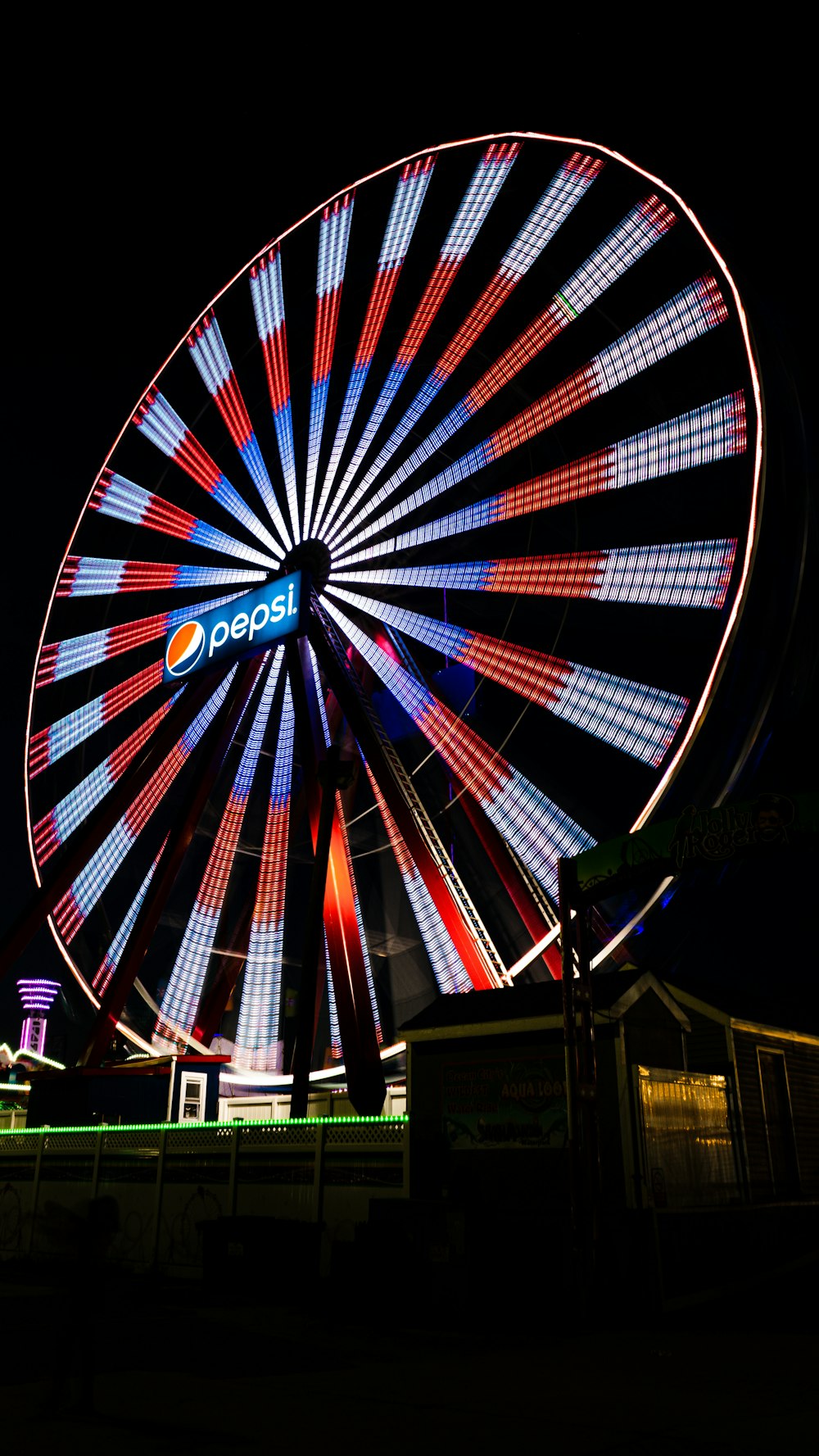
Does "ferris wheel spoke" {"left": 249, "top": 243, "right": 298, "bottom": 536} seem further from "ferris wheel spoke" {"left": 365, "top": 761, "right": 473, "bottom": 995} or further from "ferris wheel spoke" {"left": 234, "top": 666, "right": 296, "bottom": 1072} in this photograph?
"ferris wheel spoke" {"left": 365, "top": 761, "right": 473, "bottom": 995}

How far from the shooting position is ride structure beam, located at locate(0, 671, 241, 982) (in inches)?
842

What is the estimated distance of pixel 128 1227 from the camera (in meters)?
13.4

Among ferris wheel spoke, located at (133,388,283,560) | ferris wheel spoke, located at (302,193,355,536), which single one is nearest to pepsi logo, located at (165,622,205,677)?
ferris wheel spoke, located at (133,388,283,560)

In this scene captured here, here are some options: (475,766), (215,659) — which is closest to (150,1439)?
(475,766)

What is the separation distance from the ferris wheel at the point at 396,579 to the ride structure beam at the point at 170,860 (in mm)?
76

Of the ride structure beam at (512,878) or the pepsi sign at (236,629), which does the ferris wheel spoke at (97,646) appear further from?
the ride structure beam at (512,878)

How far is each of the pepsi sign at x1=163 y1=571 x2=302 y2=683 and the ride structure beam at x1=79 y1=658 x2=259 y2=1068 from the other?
2.65 ft

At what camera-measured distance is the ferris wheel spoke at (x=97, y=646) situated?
23.2 m

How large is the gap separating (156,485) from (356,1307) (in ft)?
59.1

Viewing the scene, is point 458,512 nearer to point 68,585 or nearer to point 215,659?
point 215,659

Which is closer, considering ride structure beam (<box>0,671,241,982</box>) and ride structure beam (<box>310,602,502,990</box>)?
ride structure beam (<box>310,602,502,990</box>)

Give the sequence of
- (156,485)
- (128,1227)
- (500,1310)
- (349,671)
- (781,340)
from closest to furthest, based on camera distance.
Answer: (500,1310)
(128,1227)
(781,340)
(349,671)
(156,485)

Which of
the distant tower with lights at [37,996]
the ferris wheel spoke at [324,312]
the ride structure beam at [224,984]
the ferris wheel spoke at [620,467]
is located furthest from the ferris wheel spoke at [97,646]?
the distant tower with lights at [37,996]

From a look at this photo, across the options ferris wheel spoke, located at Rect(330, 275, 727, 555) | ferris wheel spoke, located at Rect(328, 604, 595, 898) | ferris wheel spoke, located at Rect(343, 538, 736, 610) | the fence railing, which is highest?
ferris wheel spoke, located at Rect(330, 275, 727, 555)
